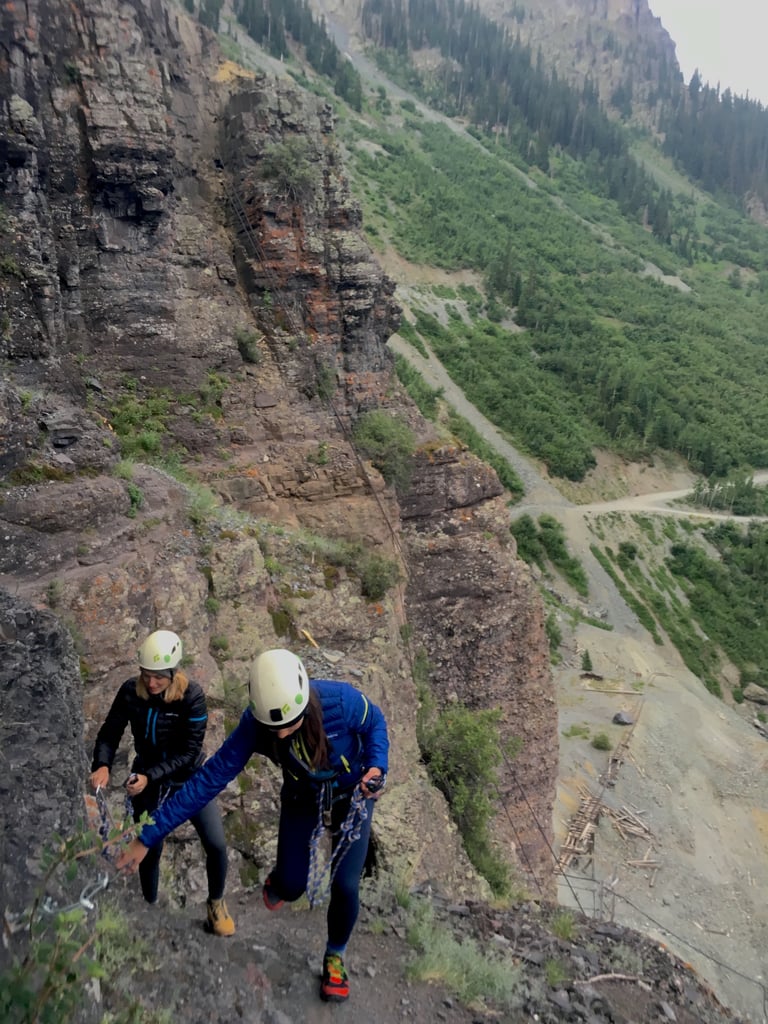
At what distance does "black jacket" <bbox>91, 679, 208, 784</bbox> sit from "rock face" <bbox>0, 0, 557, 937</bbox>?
177cm

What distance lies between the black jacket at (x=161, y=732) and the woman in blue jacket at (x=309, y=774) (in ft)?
1.77

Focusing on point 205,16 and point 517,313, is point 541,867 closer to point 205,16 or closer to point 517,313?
point 517,313

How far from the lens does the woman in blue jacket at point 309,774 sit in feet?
11.5

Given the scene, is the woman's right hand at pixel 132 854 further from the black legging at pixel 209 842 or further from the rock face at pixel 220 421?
the rock face at pixel 220 421

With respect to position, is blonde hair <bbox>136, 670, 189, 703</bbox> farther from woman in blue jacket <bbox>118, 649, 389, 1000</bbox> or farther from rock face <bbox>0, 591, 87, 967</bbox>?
woman in blue jacket <bbox>118, 649, 389, 1000</bbox>

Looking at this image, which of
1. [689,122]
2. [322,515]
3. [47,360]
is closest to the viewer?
[47,360]

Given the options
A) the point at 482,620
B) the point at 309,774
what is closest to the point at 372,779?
the point at 309,774

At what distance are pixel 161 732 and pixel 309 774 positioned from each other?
3.97 ft

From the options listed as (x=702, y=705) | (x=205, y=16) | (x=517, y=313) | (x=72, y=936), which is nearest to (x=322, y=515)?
(x=72, y=936)

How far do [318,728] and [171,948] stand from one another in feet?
5.32

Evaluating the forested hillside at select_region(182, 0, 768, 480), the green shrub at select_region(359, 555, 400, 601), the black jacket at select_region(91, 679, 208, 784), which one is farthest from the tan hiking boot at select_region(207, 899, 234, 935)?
the forested hillside at select_region(182, 0, 768, 480)

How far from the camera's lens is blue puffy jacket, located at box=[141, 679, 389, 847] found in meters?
3.53

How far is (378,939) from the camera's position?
5387 mm

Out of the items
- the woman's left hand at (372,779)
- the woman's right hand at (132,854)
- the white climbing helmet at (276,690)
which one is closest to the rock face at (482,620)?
the woman's left hand at (372,779)
